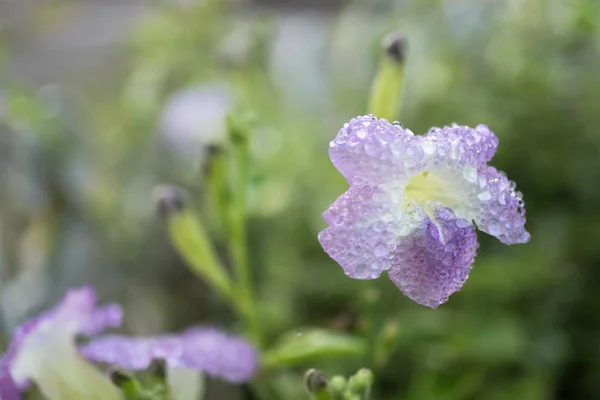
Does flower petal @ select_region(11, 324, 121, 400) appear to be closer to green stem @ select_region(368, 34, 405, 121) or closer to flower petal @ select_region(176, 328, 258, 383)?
flower petal @ select_region(176, 328, 258, 383)

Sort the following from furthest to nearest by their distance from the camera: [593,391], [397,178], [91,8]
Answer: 1. [91,8]
2. [593,391]
3. [397,178]

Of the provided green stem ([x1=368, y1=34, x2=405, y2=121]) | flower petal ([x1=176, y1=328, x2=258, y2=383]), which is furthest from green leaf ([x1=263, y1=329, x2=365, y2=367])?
green stem ([x1=368, y1=34, x2=405, y2=121])

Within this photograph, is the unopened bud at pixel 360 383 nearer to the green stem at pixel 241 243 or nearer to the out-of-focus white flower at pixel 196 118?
the green stem at pixel 241 243

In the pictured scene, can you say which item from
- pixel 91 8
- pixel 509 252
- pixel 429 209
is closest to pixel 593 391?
pixel 509 252

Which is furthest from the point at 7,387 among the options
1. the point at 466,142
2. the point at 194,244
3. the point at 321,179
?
the point at 321,179

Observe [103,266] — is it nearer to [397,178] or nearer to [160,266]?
[160,266]

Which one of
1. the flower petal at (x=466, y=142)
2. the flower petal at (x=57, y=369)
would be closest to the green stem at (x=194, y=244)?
the flower petal at (x=57, y=369)
